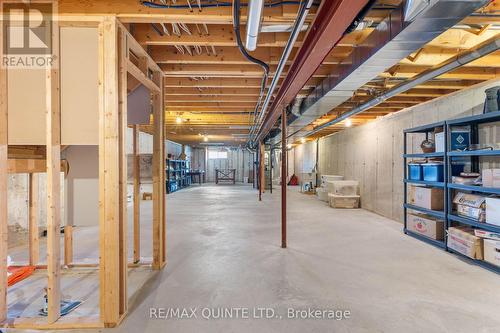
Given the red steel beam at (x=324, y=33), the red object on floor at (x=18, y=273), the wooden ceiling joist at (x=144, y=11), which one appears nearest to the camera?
the red steel beam at (x=324, y=33)

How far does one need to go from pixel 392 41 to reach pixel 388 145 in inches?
165

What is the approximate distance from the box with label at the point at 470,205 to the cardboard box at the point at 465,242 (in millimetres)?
208

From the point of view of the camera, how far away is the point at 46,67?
6.37 ft

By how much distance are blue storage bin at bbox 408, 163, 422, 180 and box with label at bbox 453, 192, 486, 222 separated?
0.65 metres

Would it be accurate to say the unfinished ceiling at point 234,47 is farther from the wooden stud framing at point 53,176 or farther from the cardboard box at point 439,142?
the cardboard box at point 439,142

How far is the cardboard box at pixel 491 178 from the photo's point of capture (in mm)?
2844

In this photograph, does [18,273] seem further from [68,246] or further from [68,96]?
[68,96]

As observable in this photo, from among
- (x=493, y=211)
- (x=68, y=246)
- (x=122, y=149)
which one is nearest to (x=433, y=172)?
(x=493, y=211)

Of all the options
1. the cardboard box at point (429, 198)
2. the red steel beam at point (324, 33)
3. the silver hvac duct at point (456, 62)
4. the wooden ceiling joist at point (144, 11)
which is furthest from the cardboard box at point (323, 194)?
the wooden ceiling joist at point (144, 11)

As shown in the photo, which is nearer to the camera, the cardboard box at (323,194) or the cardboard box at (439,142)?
the cardboard box at (439,142)

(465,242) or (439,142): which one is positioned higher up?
(439,142)

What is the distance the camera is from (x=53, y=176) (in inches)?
75.6

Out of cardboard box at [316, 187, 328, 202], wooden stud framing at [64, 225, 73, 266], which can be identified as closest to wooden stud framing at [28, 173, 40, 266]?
wooden stud framing at [64, 225, 73, 266]

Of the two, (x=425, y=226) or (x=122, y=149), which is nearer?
(x=122, y=149)
